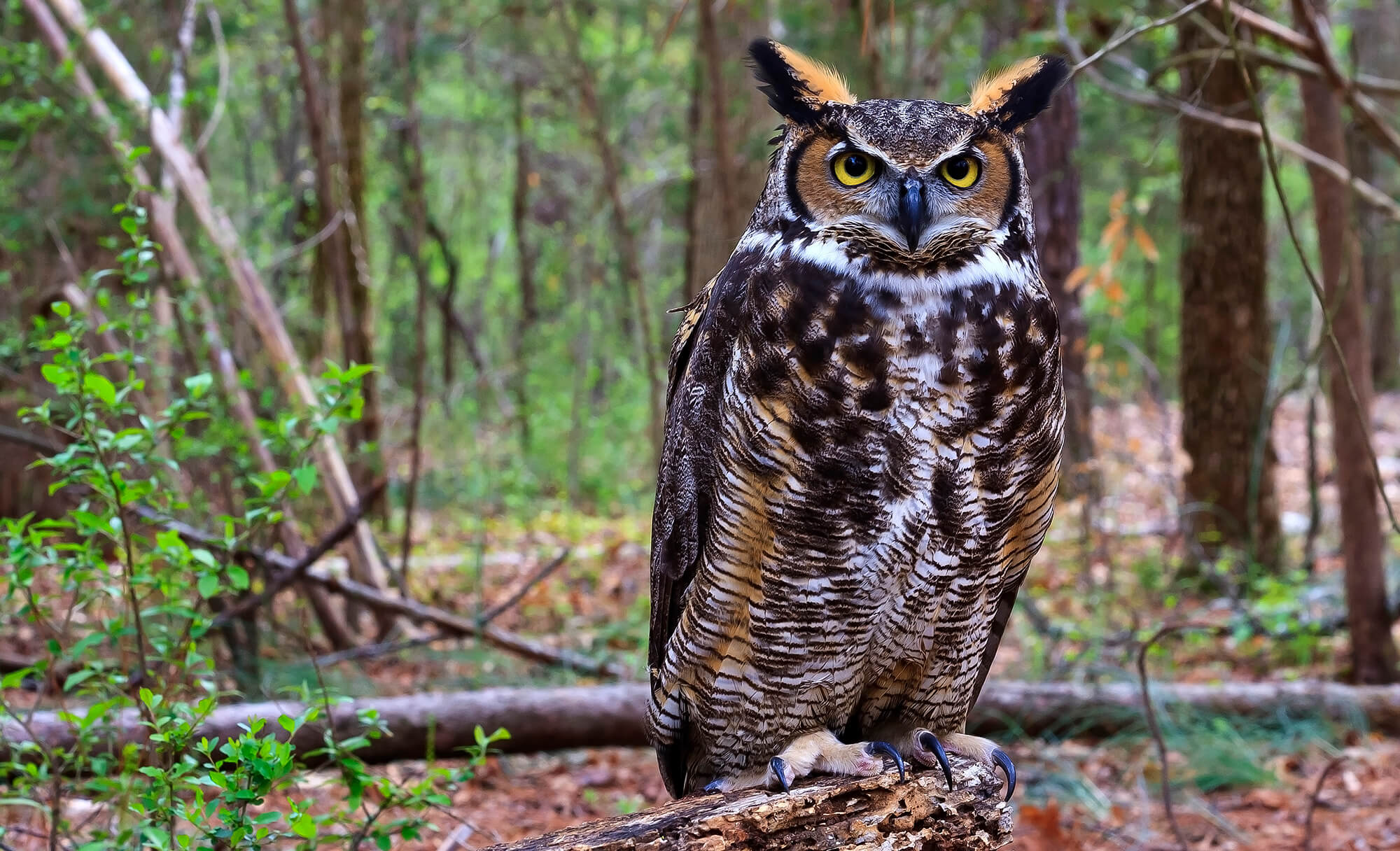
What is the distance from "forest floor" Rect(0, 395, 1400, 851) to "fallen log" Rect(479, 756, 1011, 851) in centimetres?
81

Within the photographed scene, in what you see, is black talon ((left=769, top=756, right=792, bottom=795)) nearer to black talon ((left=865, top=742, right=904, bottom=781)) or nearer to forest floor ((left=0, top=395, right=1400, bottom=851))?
black talon ((left=865, top=742, right=904, bottom=781))

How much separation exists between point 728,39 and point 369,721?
581cm

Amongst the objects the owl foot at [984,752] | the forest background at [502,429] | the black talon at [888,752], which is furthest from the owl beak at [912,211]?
the owl foot at [984,752]

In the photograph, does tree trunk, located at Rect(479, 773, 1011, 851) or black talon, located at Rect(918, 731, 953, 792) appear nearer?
tree trunk, located at Rect(479, 773, 1011, 851)

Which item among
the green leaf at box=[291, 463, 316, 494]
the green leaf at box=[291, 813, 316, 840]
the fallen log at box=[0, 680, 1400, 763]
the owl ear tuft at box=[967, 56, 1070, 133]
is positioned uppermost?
the owl ear tuft at box=[967, 56, 1070, 133]

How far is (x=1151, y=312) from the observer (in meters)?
10.7

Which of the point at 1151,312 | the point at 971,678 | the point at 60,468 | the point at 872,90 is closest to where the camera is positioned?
the point at 60,468

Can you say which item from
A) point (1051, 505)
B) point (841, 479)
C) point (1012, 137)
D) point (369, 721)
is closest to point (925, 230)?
point (1012, 137)

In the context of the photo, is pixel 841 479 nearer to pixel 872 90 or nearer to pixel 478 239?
pixel 872 90

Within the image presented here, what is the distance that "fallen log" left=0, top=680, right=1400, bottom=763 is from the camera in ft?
13.0

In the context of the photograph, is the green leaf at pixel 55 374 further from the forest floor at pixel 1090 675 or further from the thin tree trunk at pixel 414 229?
the thin tree trunk at pixel 414 229

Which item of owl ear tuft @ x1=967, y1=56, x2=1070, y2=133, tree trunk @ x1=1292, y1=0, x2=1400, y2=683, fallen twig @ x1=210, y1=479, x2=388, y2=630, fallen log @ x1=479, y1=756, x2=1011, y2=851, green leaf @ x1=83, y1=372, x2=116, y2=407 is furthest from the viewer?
fallen twig @ x1=210, y1=479, x2=388, y2=630

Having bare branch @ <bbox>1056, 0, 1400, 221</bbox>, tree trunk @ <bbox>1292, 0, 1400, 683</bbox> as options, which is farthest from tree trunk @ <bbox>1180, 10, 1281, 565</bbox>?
bare branch @ <bbox>1056, 0, 1400, 221</bbox>

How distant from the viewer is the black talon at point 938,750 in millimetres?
2389
